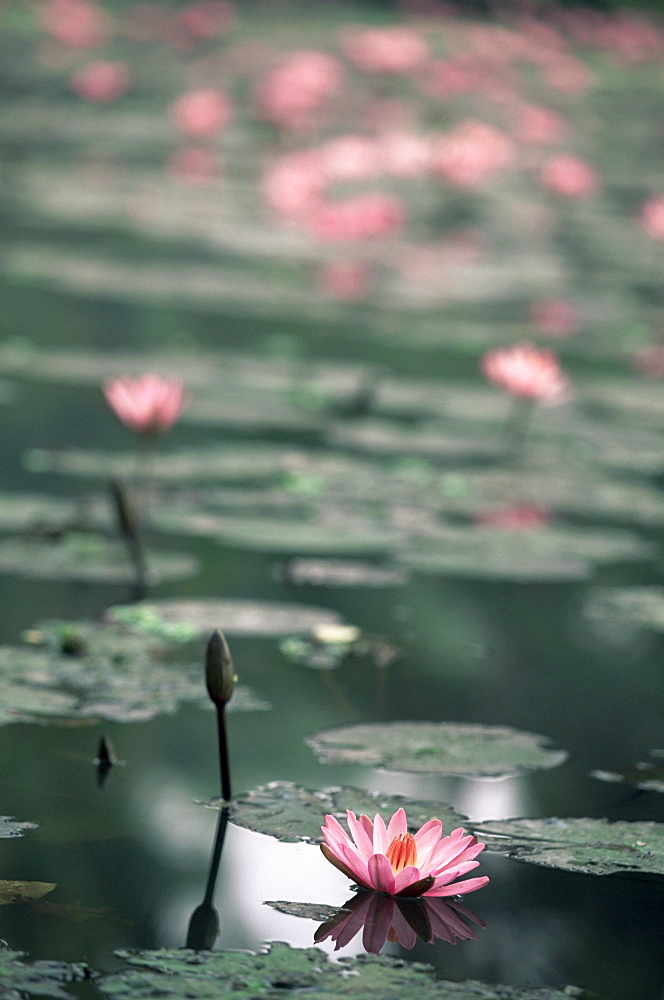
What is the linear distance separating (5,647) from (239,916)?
0.84m

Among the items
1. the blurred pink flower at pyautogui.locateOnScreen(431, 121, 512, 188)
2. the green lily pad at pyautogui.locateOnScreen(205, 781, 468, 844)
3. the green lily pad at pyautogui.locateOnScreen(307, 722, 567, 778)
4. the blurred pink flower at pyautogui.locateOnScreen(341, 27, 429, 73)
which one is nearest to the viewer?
the green lily pad at pyautogui.locateOnScreen(205, 781, 468, 844)

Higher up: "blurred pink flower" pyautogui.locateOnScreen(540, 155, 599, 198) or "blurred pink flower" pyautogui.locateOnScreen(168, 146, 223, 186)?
"blurred pink flower" pyautogui.locateOnScreen(168, 146, 223, 186)

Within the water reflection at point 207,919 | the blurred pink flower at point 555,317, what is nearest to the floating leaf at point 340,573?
the water reflection at point 207,919

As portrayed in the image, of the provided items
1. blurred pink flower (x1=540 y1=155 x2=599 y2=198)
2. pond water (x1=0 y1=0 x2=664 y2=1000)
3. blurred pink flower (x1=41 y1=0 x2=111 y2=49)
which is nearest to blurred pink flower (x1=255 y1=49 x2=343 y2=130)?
blurred pink flower (x1=540 y1=155 x2=599 y2=198)

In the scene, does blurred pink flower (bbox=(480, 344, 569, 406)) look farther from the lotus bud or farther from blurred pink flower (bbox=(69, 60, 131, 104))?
blurred pink flower (bbox=(69, 60, 131, 104))

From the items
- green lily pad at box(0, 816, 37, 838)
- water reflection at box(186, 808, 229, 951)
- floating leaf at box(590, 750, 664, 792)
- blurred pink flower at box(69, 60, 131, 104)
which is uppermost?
blurred pink flower at box(69, 60, 131, 104)

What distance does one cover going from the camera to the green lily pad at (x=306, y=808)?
1677 millimetres

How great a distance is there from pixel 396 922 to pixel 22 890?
39 cm

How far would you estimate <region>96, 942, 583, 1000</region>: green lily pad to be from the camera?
4.33ft

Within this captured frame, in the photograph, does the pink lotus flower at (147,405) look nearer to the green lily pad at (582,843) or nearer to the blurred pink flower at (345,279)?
the green lily pad at (582,843)

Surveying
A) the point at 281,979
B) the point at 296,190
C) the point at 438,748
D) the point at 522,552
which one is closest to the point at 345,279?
the point at 296,190

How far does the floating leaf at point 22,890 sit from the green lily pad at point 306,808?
27 centimetres

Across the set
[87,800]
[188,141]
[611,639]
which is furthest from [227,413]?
[188,141]

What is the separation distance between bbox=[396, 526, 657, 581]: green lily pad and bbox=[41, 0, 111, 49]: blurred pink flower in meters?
8.72
